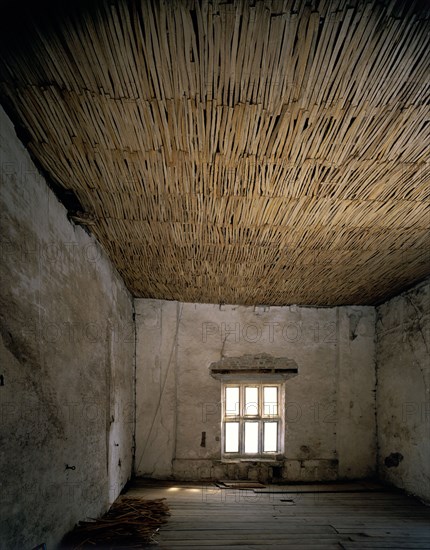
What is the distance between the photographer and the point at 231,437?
6312 mm

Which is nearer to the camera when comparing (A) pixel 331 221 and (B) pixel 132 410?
(A) pixel 331 221

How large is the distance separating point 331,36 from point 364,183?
1271 millimetres

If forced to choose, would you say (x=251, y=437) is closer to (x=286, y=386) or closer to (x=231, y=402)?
(x=231, y=402)

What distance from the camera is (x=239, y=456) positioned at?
6.25 meters

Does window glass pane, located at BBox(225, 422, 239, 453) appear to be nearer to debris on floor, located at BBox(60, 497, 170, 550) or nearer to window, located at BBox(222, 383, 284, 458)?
window, located at BBox(222, 383, 284, 458)

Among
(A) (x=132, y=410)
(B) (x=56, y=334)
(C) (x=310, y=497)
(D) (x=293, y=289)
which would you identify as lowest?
(C) (x=310, y=497)

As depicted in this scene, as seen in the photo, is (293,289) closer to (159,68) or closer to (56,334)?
(56,334)

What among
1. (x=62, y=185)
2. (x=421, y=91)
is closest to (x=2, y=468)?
(x=62, y=185)

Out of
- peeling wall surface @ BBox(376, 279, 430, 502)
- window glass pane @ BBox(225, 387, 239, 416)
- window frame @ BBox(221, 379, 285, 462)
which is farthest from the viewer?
window glass pane @ BBox(225, 387, 239, 416)

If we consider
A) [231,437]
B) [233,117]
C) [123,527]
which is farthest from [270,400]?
[233,117]

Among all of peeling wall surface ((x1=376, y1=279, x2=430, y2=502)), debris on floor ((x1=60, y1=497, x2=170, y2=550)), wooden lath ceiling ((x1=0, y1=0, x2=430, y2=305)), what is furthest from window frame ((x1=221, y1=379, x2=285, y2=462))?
wooden lath ceiling ((x1=0, y1=0, x2=430, y2=305))

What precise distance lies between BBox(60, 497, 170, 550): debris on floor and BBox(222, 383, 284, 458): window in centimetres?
165

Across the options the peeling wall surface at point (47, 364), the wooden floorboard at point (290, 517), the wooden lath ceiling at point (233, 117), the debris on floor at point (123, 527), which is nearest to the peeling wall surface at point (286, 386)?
the wooden floorboard at point (290, 517)

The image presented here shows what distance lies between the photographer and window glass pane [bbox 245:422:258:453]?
6.31 metres
